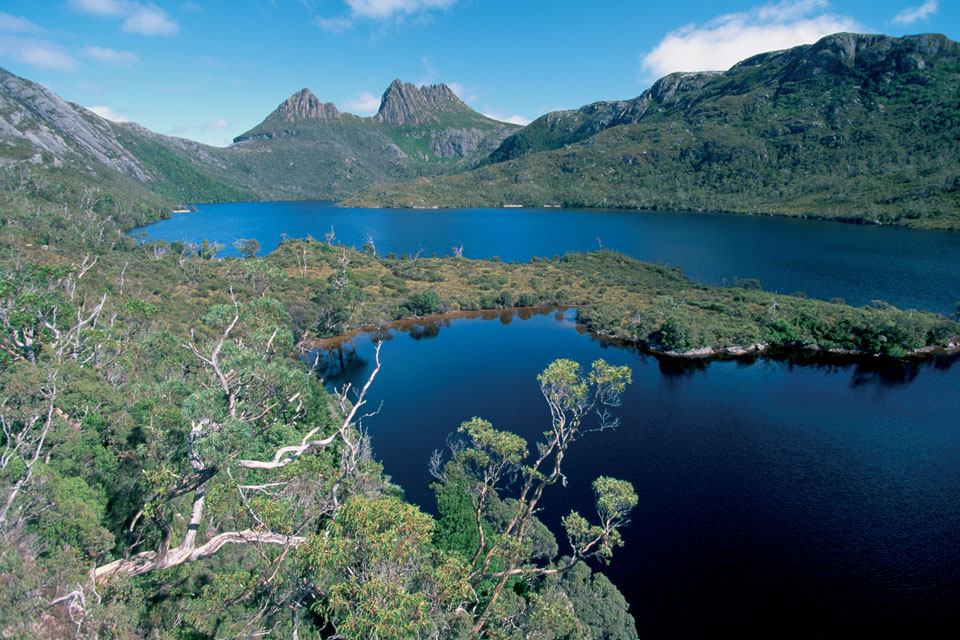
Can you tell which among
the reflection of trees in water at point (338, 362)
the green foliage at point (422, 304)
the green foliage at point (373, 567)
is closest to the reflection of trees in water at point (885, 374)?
the green foliage at point (422, 304)

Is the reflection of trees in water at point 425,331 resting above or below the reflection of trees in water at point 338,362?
above

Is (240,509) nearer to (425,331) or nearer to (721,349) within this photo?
(425,331)

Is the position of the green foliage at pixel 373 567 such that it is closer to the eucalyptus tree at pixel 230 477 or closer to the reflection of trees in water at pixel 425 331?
the eucalyptus tree at pixel 230 477

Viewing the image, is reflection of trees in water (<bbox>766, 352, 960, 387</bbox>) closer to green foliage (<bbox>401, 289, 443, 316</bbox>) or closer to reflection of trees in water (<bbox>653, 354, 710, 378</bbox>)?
reflection of trees in water (<bbox>653, 354, 710, 378</bbox>)

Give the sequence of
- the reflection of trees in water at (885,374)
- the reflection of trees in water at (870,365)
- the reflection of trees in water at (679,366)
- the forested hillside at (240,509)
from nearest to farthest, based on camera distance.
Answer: the forested hillside at (240,509)
the reflection of trees in water at (885,374)
the reflection of trees in water at (870,365)
the reflection of trees in water at (679,366)

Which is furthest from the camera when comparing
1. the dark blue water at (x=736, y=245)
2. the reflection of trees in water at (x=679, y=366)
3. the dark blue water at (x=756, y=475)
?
the dark blue water at (x=736, y=245)

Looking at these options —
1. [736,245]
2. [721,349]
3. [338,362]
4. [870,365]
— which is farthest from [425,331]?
[736,245]
